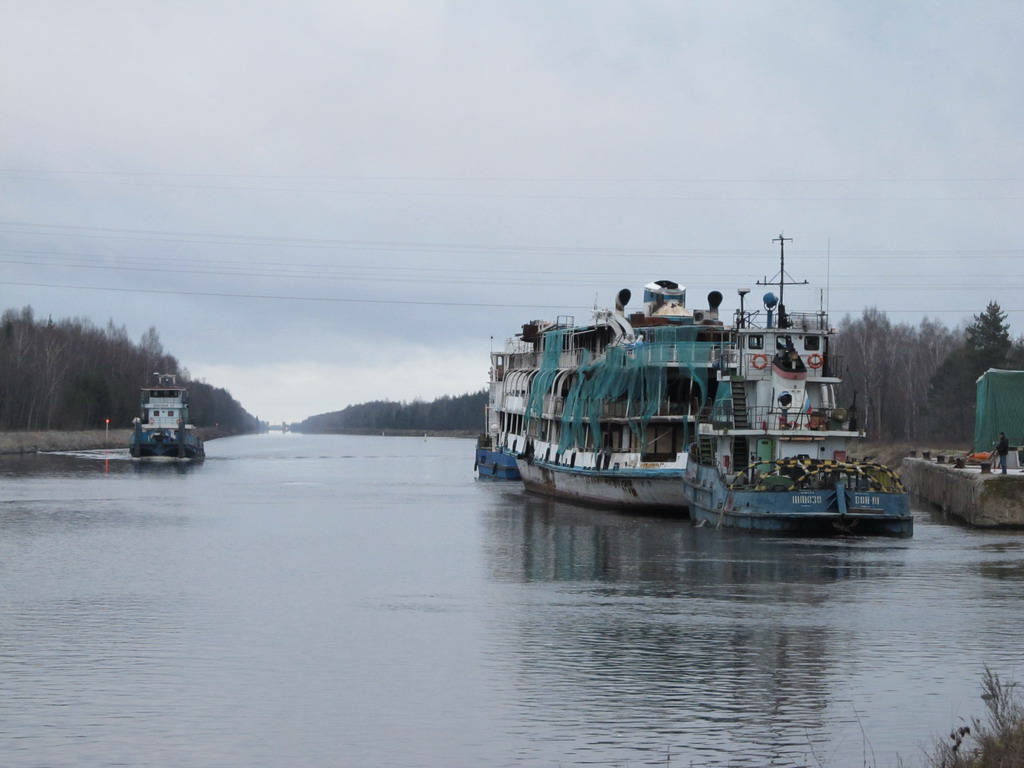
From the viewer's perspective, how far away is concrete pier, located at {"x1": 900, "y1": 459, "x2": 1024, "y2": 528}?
55.1m

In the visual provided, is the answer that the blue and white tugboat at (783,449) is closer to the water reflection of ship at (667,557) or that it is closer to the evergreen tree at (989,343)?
the water reflection of ship at (667,557)

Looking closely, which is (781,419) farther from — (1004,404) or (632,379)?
(1004,404)

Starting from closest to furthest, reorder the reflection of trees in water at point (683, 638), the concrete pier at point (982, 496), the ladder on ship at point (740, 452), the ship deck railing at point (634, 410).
Answer: the reflection of trees in water at point (683, 638) → the concrete pier at point (982, 496) → the ladder on ship at point (740, 452) → the ship deck railing at point (634, 410)

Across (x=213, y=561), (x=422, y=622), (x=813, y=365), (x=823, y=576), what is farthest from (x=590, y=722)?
(x=813, y=365)

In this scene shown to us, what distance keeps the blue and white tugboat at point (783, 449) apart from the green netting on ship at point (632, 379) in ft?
6.73

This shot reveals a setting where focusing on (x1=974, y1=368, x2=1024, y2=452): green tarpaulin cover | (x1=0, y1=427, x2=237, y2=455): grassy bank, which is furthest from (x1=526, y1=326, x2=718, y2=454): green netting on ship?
(x1=0, y1=427, x2=237, y2=455): grassy bank

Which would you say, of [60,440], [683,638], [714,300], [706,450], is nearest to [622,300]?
[714,300]

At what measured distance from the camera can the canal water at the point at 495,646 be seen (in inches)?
817

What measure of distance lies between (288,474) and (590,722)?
99410 millimetres

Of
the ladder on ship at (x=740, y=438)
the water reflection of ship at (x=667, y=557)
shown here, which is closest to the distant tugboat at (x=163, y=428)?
the water reflection of ship at (x=667, y=557)

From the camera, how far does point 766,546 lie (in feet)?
158

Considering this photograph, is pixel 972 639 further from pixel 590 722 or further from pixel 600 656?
pixel 590 722

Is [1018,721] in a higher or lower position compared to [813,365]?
lower

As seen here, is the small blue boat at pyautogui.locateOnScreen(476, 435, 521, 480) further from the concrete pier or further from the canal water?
the canal water
